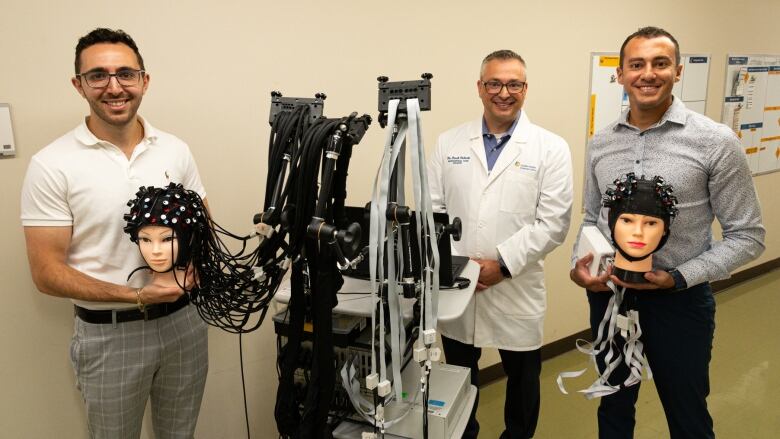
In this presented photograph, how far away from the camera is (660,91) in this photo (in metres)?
1.66

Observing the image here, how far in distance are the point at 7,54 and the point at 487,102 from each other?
1697 millimetres

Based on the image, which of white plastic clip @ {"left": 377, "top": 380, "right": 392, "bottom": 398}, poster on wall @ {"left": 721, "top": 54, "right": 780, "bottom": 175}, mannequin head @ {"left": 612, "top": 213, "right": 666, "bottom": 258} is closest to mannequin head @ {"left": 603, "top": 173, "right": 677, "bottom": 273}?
mannequin head @ {"left": 612, "top": 213, "right": 666, "bottom": 258}

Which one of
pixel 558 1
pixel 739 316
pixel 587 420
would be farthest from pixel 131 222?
pixel 739 316

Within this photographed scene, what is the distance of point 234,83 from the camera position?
2.07 metres

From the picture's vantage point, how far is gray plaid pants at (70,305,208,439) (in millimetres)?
1576

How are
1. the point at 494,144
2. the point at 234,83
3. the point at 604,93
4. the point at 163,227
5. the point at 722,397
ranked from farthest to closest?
the point at 604,93, the point at 722,397, the point at 494,144, the point at 234,83, the point at 163,227

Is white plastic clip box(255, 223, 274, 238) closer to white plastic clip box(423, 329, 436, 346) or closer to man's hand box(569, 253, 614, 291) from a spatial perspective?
white plastic clip box(423, 329, 436, 346)

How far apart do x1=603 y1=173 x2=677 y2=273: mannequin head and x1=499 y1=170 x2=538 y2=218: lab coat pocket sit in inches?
19.9

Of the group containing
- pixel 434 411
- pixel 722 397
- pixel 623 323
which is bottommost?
pixel 722 397

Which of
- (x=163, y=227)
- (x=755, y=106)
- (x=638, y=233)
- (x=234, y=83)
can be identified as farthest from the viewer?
(x=755, y=106)

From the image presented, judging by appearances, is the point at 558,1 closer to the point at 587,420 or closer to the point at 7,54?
Answer: the point at 587,420

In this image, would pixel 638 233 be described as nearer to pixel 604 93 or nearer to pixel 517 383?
pixel 517 383

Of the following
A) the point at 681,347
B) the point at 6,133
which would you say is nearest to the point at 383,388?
the point at 681,347

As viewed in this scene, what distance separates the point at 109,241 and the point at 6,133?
1.86 ft
